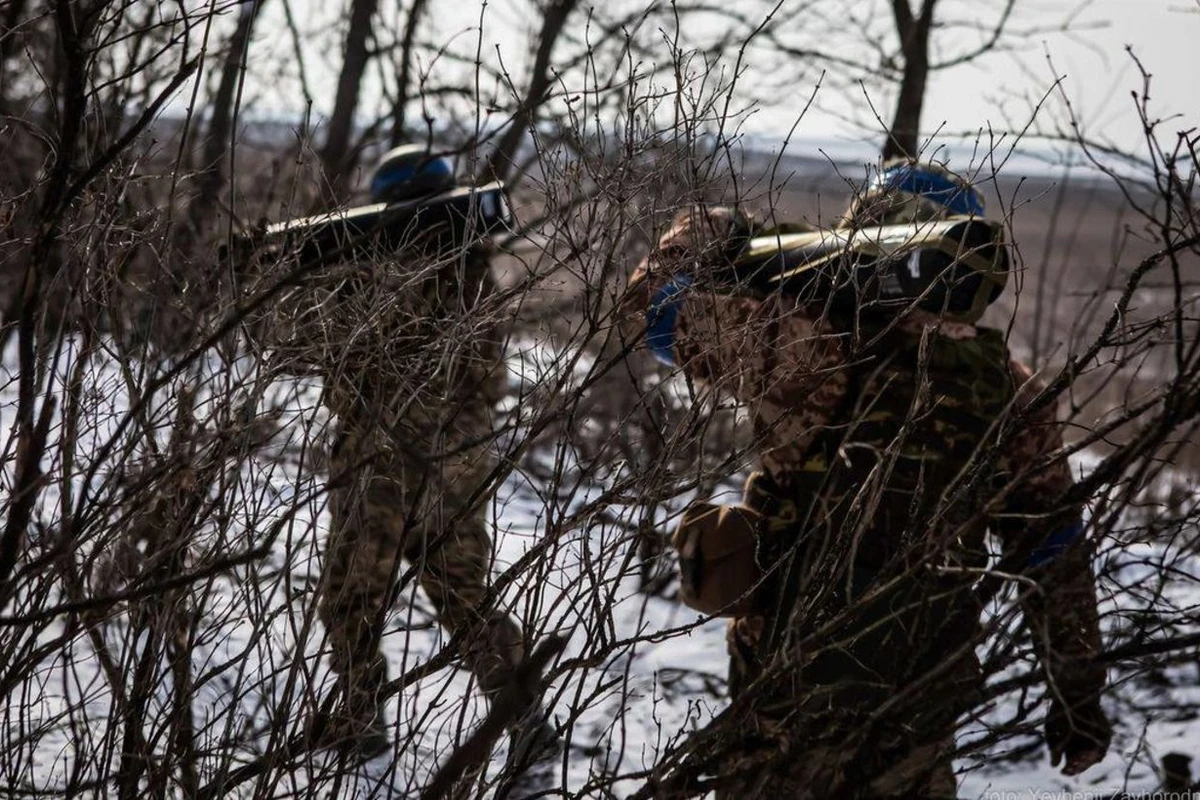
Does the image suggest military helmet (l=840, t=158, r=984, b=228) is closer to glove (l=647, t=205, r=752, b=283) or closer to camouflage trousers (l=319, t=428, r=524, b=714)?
glove (l=647, t=205, r=752, b=283)

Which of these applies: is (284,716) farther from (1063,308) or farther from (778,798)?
(1063,308)

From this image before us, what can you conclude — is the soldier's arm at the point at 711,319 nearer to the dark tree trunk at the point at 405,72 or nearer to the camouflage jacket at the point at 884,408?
the camouflage jacket at the point at 884,408

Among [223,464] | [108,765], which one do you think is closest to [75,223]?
[223,464]

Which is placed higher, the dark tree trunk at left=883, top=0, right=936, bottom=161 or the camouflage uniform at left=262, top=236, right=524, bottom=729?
the dark tree trunk at left=883, top=0, right=936, bottom=161

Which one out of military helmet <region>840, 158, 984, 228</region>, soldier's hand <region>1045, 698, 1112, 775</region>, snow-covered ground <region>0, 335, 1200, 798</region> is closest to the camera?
snow-covered ground <region>0, 335, 1200, 798</region>

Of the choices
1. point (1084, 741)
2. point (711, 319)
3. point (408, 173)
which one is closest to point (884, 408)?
point (711, 319)

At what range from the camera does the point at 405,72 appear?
8.05 m

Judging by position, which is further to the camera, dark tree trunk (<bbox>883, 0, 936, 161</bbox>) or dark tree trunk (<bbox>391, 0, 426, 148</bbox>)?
dark tree trunk (<bbox>391, 0, 426, 148</bbox>)

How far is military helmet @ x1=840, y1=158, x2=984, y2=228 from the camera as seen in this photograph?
249 cm

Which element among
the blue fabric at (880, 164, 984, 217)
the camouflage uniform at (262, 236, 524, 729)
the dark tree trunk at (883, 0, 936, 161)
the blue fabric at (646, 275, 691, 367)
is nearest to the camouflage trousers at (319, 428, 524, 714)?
the camouflage uniform at (262, 236, 524, 729)

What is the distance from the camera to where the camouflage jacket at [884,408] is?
193cm

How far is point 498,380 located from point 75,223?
1.75 m

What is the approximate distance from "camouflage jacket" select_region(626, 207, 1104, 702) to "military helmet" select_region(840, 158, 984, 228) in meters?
0.21

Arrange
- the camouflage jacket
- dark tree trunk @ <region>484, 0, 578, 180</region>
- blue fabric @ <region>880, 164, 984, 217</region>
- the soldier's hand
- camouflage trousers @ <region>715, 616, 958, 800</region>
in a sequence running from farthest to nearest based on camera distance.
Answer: dark tree trunk @ <region>484, 0, 578, 180</region> < blue fabric @ <region>880, 164, 984, 217</region> < the soldier's hand < the camouflage jacket < camouflage trousers @ <region>715, 616, 958, 800</region>
